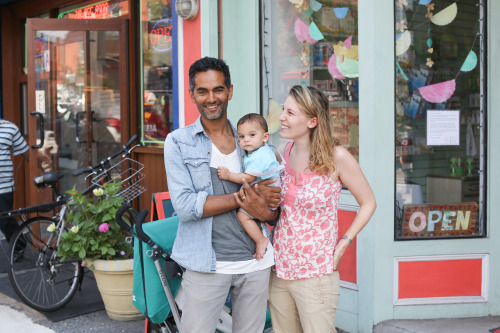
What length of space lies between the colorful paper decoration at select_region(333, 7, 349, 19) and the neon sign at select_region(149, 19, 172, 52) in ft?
6.61

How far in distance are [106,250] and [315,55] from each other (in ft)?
7.44

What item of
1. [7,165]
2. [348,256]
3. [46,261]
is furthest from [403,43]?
[7,165]

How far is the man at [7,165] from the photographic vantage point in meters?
5.96

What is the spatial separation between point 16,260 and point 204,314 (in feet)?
9.70

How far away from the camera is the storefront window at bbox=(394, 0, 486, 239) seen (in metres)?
4.35

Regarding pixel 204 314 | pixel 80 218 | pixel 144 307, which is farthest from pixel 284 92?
pixel 204 314

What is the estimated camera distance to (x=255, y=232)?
263 cm

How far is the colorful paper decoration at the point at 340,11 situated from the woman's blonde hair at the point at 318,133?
200cm

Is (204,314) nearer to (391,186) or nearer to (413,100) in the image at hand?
(391,186)

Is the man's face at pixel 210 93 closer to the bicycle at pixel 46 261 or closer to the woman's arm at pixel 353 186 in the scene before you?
the woman's arm at pixel 353 186

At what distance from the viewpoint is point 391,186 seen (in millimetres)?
4199

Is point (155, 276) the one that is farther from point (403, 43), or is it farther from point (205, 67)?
point (403, 43)

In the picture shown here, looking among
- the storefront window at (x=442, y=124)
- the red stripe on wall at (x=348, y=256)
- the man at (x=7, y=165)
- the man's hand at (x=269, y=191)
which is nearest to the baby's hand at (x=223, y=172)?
the man's hand at (x=269, y=191)

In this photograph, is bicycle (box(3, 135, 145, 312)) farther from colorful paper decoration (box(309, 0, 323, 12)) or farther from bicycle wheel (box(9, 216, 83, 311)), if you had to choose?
colorful paper decoration (box(309, 0, 323, 12))
